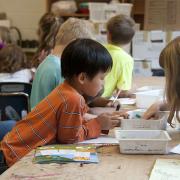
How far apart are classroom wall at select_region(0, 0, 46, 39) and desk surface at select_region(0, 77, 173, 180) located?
12.3ft

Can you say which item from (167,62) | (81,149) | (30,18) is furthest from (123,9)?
(81,149)

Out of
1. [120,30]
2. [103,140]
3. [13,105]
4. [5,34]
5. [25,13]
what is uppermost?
[120,30]

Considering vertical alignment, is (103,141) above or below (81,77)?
below

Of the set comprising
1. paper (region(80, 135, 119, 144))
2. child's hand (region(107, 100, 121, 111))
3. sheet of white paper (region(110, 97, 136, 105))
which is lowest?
sheet of white paper (region(110, 97, 136, 105))

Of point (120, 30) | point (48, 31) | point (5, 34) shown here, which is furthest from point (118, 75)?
point (5, 34)

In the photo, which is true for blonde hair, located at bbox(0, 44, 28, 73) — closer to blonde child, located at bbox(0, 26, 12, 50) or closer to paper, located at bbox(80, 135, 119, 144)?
blonde child, located at bbox(0, 26, 12, 50)

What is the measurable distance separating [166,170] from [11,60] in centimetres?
215

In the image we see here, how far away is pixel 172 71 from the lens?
4.77 ft

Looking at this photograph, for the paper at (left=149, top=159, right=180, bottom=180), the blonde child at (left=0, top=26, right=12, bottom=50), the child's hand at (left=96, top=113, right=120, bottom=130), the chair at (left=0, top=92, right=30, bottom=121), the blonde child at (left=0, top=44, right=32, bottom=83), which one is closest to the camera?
the paper at (left=149, top=159, right=180, bottom=180)

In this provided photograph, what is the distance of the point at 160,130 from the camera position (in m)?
1.40

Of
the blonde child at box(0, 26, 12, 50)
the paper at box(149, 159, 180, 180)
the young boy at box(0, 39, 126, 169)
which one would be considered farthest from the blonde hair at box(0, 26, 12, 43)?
the paper at box(149, 159, 180, 180)

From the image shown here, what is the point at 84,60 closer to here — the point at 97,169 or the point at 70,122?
the point at 70,122

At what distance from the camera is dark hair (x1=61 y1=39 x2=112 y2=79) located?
143cm

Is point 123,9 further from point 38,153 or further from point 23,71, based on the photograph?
point 38,153
